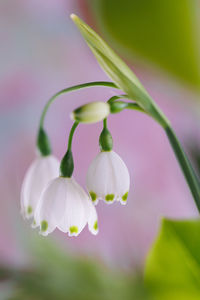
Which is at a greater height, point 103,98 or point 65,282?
point 103,98

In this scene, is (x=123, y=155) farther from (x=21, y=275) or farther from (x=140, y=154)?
(x=21, y=275)

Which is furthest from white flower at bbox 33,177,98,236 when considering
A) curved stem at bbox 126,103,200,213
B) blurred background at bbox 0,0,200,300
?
blurred background at bbox 0,0,200,300

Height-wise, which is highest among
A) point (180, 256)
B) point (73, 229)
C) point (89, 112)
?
point (89, 112)

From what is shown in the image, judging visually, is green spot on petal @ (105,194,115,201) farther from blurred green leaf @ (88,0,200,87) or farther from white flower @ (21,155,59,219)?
blurred green leaf @ (88,0,200,87)

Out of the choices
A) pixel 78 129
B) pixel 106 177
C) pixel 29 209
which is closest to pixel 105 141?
pixel 106 177

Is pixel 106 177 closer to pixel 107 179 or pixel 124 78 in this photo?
pixel 107 179
